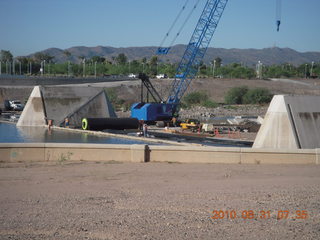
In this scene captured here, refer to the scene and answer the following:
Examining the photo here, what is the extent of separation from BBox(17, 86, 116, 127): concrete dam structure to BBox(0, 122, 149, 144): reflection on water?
1.72m

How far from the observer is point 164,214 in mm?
8734

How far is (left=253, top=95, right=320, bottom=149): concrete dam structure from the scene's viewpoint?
23.2 metres

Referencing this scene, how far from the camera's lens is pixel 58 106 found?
149 ft

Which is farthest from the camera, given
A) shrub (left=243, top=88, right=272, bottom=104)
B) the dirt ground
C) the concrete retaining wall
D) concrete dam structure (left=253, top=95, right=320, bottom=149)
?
shrub (left=243, top=88, right=272, bottom=104)

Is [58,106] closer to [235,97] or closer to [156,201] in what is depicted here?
[156,201]

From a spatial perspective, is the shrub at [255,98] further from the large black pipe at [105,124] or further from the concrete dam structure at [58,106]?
the large black pipe at [105,124]

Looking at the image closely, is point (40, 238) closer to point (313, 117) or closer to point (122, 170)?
point (122, 170)

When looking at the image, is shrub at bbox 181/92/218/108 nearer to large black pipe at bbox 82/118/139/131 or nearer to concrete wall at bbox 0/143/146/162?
large black pipe at bbox 82/118/139/131

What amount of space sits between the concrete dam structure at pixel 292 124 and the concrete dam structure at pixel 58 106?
2435 cm

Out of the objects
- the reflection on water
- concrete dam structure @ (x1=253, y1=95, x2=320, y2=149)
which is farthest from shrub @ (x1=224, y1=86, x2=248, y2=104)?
concrete dam structure @ (x1=253, y1=95, x2=320, y2=149)

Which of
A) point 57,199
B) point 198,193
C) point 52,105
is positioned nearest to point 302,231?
point 198,193

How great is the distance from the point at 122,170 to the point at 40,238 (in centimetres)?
582
